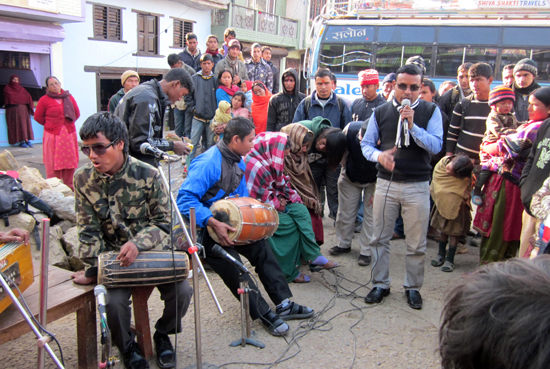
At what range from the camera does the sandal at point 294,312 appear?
3592mm

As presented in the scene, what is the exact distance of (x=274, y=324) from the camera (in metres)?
3.40

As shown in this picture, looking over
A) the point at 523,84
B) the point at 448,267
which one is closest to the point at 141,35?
the point at 523,84

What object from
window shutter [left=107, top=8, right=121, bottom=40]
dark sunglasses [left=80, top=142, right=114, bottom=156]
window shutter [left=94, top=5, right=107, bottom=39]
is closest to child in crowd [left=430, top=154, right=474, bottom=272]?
dark sunglasses [left=80, top=142, right=114, bottom=156]

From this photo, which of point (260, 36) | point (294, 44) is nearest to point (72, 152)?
point (260, 36)

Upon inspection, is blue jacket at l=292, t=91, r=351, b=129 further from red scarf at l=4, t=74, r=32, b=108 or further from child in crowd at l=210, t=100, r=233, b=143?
red scarf at l=4, t=74, r=32, b=108

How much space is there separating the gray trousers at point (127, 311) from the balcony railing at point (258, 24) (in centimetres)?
1823

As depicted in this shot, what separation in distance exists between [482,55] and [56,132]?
1034 centimetres

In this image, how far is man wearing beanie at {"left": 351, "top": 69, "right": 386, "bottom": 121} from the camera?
5512mm

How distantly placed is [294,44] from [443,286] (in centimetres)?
2258

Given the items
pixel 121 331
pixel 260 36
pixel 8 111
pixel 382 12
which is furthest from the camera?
pixel 260 36

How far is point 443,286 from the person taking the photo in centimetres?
435

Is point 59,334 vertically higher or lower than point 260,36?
lower

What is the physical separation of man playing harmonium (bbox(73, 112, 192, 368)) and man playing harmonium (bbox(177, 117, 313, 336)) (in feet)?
1.25

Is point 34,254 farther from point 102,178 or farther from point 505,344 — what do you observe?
point 505,344
